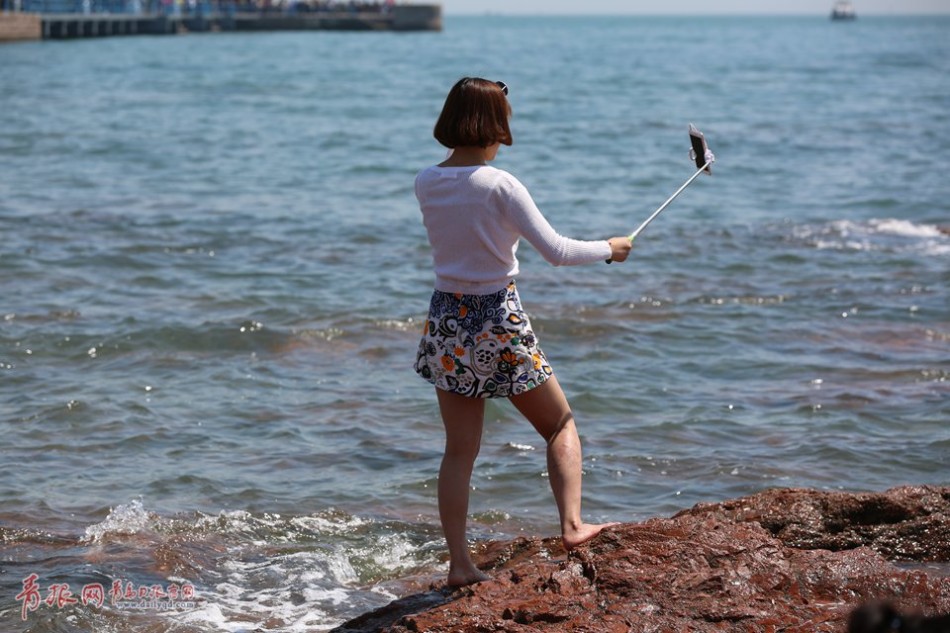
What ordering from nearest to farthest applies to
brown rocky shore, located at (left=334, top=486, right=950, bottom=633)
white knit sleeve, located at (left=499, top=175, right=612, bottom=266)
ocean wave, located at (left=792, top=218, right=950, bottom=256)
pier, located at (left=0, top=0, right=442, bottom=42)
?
brown rocky shore, located at (left=334, top=486, right=950, bottom=633) < white knit sleeve, located at (left=499, top=175, right=612, bottom=266) < ocean wave, located at (left=792, top=218, right=950, bottom=256) < pier, located at (left=0, top=0, right=442, bottom=42)

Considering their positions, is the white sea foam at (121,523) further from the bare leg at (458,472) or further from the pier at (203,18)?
the pier at (203,18)

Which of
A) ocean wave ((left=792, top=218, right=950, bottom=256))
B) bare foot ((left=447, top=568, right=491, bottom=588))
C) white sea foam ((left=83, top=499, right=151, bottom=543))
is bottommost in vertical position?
white sea foam ((left=83, top=499, right=151, bottom=543))

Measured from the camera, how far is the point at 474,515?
5.93m

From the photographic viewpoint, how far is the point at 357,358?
872 cm

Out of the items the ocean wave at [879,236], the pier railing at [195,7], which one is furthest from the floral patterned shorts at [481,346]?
the pier railing at [195,7]

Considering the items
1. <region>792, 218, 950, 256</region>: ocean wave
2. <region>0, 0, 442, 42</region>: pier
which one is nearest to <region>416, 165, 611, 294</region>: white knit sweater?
<region>792, 218, 950, 256</region>: ocean wave

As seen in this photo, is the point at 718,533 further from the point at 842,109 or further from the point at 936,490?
the point at 842,109

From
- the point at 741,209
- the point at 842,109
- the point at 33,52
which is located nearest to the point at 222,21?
the point at 33,52

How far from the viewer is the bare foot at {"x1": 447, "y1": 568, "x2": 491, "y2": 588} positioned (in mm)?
4125

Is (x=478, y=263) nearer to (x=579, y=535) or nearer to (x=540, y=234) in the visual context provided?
(x=540, y=234)

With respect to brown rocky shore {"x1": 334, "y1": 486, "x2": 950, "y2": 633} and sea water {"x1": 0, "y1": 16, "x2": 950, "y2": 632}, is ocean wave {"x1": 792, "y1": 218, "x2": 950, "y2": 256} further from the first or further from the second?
brown rocky shore {"x1": 334, "y1": 486, "x2": 950, "y2": 633}

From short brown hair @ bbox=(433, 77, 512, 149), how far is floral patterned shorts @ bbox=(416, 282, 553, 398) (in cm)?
47

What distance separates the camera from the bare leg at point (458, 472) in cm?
405

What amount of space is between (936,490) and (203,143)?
1814 centimetres
